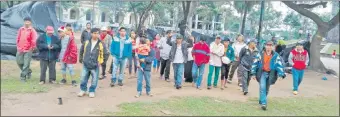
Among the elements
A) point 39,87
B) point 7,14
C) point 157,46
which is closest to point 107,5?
point 7,14

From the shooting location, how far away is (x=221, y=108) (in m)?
7.13

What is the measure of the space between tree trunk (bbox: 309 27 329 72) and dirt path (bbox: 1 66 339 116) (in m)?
4.08

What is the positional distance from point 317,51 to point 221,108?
968 centimetres

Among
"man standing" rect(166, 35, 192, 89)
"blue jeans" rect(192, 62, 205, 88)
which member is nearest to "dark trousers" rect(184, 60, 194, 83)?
"blue jeans" rect(192, 62, 205, 88)

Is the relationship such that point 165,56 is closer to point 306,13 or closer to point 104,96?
point 104,96

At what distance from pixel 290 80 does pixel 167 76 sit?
461 centimetres

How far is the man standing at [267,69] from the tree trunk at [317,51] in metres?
8.98

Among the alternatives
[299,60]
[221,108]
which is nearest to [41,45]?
[221,108]

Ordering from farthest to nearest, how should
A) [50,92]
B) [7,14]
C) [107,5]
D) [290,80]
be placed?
[107,5]
[7,14]
[290,80]
[50,92]

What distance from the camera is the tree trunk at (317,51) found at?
15.2m

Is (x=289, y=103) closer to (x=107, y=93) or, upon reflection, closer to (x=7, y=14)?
(x=107, y=93)

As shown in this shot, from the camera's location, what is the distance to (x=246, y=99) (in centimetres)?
835

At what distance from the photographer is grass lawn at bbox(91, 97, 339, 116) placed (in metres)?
6.47

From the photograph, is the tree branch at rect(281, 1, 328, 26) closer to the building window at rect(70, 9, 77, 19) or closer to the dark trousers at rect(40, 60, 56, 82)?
the dark trousers at rect(40, 60, 56, 82)
